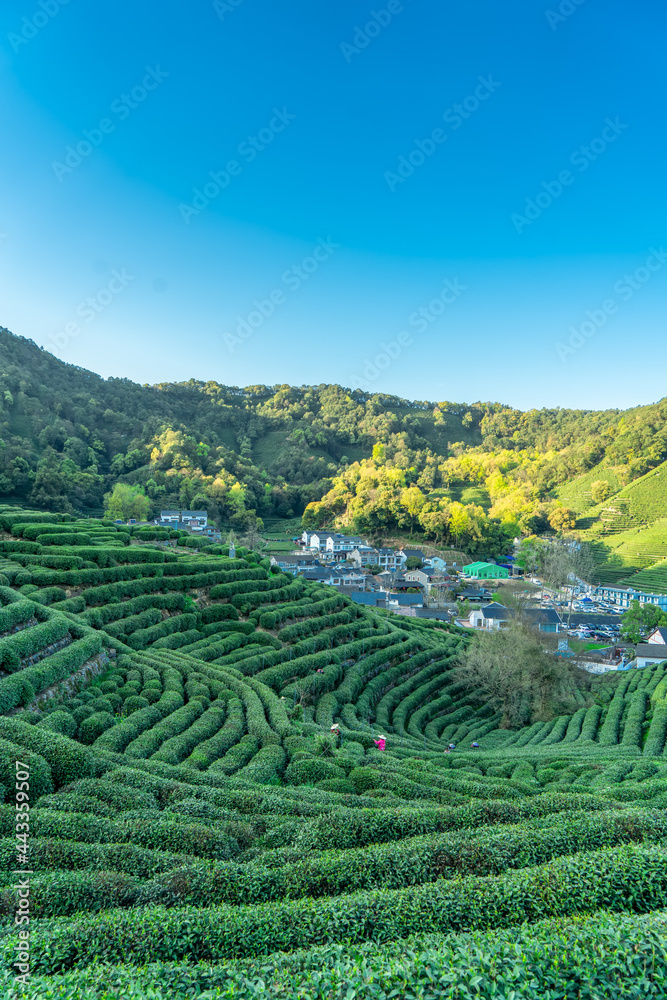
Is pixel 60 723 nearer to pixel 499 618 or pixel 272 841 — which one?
pixel 272 841

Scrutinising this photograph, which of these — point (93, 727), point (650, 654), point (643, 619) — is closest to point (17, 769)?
point (93, 727)

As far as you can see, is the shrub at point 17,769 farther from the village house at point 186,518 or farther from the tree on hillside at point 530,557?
the tree on hillside at point 530,557

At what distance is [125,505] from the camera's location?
67.8 m

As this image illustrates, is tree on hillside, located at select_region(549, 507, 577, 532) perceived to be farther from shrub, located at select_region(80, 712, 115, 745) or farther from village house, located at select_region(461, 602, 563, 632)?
shrub, located at select_region(80, 712, 115, 745)

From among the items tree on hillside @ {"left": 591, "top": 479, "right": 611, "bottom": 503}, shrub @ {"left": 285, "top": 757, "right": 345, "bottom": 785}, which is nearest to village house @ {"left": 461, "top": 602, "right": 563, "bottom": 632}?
shrub @ {"left": 285, "top": 757, "right": 345, "bottom": 785}

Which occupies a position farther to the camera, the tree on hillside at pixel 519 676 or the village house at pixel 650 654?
the village house at pixel 650 654

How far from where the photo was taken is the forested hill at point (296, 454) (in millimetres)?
78312

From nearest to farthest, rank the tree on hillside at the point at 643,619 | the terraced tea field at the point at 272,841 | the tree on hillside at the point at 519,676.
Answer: the terraced tea field at the point at 272,841
the tree on hillside at the point at 519,676
the tree on hillside at the point at 643,619

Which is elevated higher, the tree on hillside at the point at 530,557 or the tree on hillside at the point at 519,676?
the tree on hillside at the point at 530,557

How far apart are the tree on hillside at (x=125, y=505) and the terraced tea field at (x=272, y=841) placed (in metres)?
47.7

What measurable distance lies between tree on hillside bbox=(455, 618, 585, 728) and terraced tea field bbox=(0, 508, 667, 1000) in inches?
199

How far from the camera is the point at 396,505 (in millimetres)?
86062

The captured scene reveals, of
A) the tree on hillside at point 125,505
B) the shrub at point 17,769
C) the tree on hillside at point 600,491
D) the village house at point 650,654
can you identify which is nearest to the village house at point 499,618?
the village house at point 650,654

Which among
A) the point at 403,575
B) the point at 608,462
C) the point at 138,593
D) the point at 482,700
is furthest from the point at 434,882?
the point at 608,462
